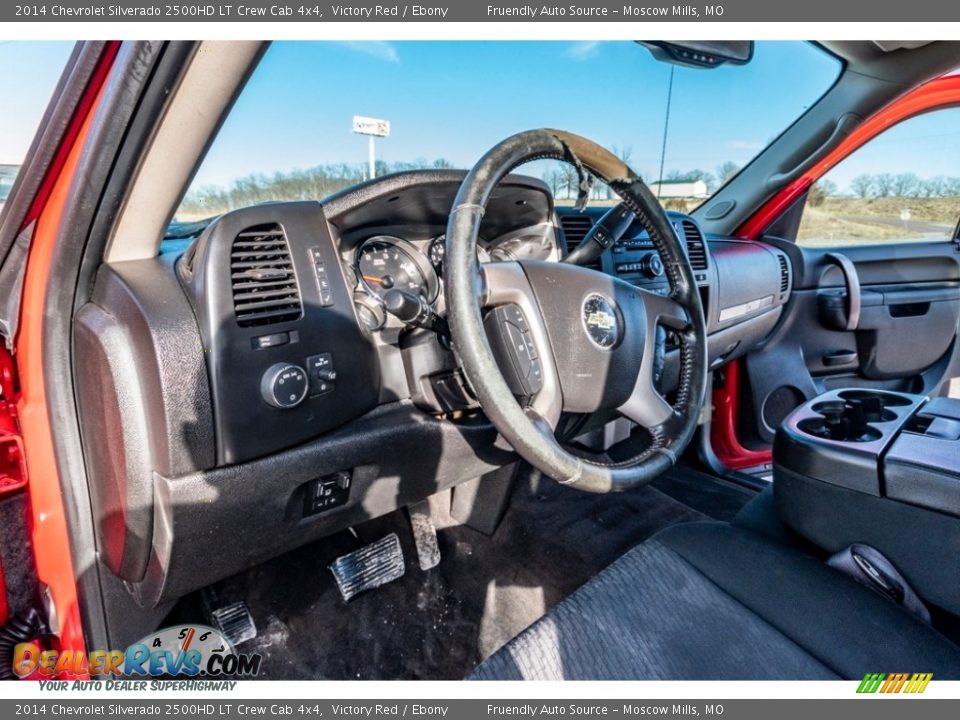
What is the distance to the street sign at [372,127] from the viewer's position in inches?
51.8

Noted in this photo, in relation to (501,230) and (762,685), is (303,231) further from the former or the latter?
(762,685)

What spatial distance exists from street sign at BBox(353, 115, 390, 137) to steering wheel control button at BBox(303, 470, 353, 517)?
30.7 inches

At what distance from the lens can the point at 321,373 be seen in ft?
3.84

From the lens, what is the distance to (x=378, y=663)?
1535 mm

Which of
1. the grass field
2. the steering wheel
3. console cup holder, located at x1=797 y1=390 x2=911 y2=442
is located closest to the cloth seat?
the steering wheel

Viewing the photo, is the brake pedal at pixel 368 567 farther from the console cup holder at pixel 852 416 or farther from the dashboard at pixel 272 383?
the console cup holder at pixel 852 416

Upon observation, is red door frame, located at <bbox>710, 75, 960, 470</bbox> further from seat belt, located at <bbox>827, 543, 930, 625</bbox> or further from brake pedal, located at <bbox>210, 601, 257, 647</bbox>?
brake pedal, located at <bbox>210, 601, 257, 647</bbox>

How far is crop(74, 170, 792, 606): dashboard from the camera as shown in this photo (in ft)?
3.39

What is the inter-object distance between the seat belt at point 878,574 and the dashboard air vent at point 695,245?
3.56 feet

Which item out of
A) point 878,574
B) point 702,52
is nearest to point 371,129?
point 702,52

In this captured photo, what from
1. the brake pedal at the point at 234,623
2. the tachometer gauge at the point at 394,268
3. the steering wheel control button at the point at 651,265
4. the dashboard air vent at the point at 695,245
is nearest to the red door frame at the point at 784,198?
the dashboard air vent at the point at 695,245

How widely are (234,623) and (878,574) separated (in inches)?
59.7

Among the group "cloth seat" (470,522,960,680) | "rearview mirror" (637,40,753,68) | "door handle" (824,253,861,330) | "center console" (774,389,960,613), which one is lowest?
"cloth seat" (470,522,960,680)
